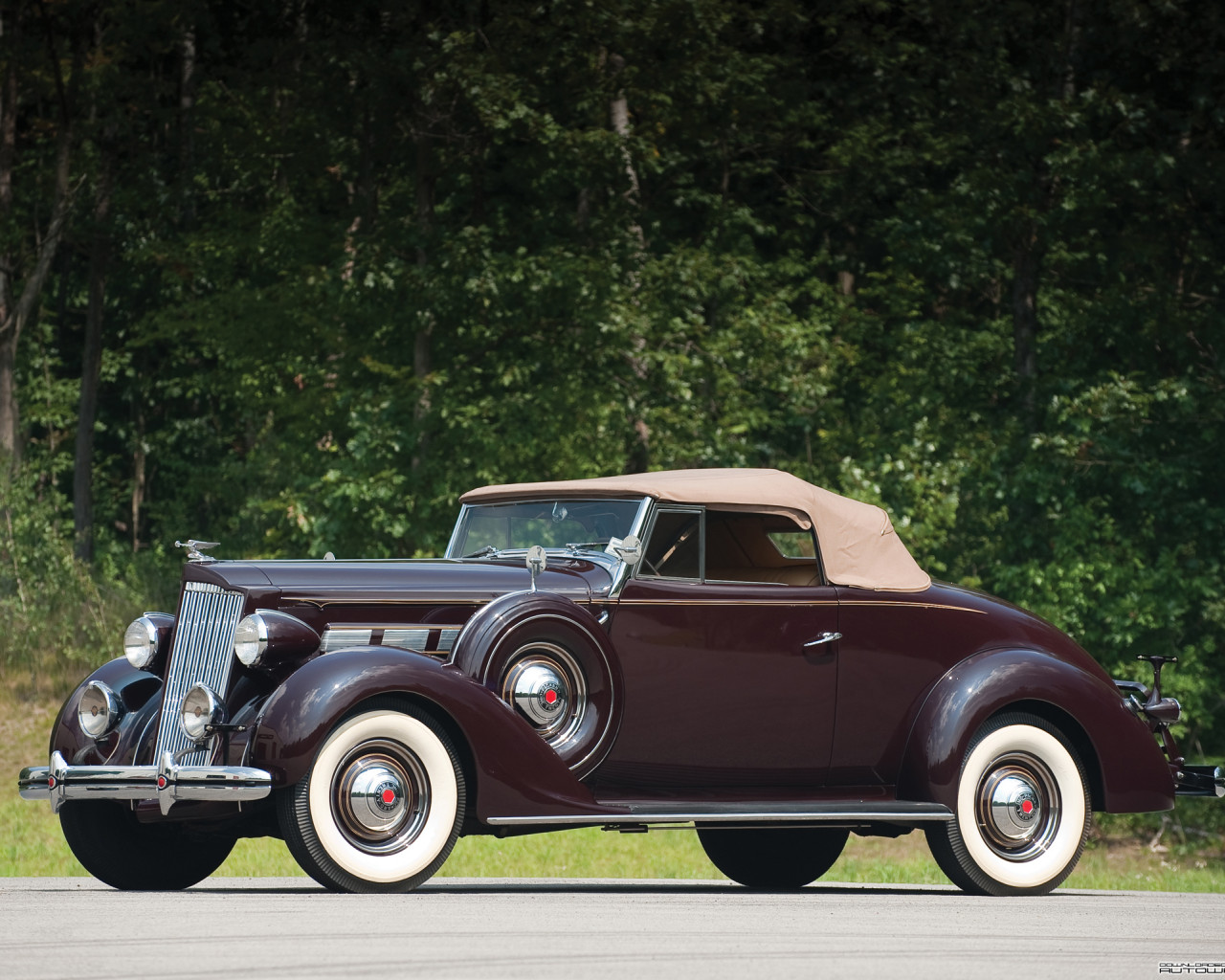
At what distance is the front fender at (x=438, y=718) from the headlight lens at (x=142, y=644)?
4.55 ft

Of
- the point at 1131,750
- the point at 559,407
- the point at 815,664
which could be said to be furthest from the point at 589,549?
the point at 559,407

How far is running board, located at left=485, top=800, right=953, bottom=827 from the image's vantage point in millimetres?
8500

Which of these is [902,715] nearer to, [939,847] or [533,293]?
[939,847]

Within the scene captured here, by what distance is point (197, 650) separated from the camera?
8.85 metres

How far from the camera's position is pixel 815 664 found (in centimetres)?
962

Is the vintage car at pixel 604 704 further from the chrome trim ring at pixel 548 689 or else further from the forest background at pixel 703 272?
the forest background at pixel 703 272

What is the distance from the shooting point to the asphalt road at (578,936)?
5.86 metres

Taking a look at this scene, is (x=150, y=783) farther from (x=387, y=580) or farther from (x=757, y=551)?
(x=757, y=551)

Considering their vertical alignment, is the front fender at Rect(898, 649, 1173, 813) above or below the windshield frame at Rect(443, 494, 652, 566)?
below

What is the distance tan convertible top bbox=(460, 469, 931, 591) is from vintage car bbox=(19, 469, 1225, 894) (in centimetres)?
2

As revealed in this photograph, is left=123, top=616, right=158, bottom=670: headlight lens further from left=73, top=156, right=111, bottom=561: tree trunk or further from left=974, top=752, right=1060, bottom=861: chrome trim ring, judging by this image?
left=73, top=156, right=111, bottom=561: tree trunk

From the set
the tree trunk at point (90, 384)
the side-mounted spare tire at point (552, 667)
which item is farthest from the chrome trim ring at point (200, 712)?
the tree trunk at point (90, 384)

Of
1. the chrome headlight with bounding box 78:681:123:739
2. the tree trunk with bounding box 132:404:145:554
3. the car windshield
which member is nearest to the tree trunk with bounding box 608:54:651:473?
the car windshield

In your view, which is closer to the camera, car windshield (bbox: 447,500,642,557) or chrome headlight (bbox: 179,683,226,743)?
chrome headlight (bbox: 179,683,226,743)
